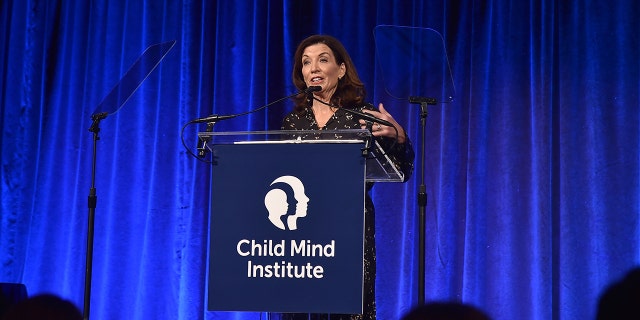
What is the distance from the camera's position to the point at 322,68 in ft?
12.4

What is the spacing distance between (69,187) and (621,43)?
3.26m

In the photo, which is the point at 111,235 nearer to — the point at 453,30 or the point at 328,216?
the point at 453,30

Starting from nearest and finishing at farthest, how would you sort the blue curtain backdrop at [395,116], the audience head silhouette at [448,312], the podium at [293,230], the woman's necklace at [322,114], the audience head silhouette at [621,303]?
the audience head silhouette at [448,312] < the audience head silhouette at [621,303] < the podium at [293,230] < the woman's necklace at [322,114] < the blue curtain backdrop at [395,116]

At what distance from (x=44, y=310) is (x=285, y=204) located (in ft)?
4.27

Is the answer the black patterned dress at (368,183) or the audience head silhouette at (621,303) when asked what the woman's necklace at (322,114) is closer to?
the black patterned dress at (368,183)

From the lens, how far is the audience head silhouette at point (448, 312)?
1.39 metres

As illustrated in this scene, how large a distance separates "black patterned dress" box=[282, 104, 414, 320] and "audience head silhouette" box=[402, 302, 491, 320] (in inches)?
65.9

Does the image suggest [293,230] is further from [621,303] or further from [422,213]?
[621,303]

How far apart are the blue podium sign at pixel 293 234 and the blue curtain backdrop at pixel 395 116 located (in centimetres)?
202

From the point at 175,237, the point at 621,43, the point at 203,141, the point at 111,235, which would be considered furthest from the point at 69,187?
the point at 621,43

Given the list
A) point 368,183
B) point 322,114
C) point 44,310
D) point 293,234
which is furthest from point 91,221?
point 44,310

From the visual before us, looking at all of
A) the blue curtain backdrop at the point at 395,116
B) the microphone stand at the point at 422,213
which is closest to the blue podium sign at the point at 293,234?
the microphone stand at the point at 422,213

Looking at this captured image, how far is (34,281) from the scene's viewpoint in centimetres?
523

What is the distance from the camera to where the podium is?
276 cm
